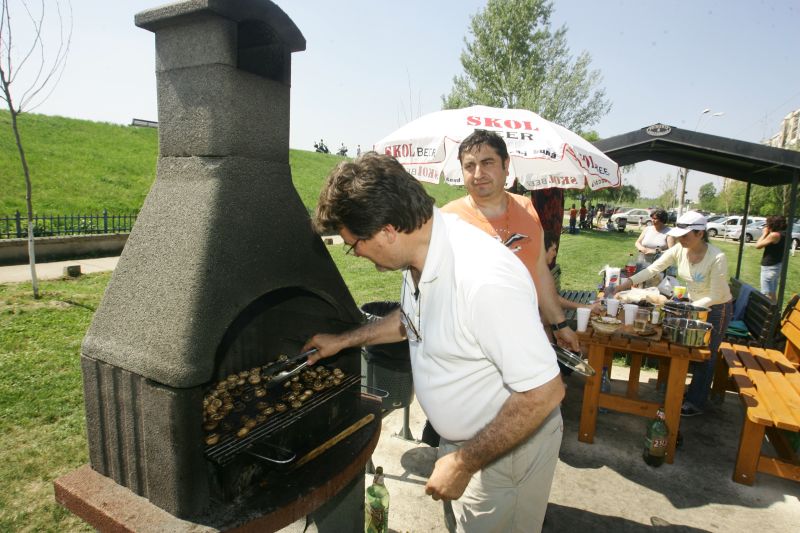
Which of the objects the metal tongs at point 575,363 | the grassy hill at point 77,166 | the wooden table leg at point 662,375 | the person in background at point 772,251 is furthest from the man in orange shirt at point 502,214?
the grassy hill at point 77,166

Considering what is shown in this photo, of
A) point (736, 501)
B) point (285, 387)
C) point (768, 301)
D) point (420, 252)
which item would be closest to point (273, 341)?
point (285, 387)

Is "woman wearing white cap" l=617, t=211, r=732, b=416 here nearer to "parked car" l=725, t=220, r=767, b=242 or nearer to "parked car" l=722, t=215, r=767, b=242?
"parked car" l=725, t=220, r=767, b=242

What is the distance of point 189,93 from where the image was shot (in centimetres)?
199

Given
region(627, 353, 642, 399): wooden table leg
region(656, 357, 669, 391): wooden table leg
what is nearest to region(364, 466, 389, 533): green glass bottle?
region(627, 353, 642, 399): wooden table leg

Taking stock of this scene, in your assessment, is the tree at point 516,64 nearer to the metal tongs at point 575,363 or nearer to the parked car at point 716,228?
the parked car at point 716,228

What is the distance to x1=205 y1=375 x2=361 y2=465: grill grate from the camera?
178 cm

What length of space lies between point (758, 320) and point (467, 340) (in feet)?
19.6

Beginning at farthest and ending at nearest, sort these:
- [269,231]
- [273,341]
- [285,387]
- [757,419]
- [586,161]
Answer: [586,161], [757,419], [273,341], [285,387], [269,231]

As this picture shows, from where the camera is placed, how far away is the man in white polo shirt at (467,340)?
134cm

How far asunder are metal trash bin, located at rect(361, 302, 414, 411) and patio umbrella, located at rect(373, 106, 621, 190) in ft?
7.75

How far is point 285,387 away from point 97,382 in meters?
0.84

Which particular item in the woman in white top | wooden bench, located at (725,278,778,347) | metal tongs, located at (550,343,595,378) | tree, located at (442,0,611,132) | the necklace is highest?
tree, located at (442,0,611,132)

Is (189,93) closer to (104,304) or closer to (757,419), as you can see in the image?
(104,304)

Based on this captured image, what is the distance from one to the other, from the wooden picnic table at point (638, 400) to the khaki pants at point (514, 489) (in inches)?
86.8
